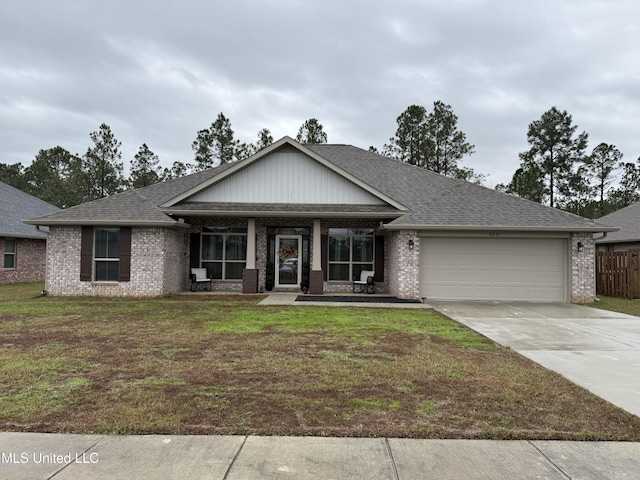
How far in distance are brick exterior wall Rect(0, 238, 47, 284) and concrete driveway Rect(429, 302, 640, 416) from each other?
759 inches

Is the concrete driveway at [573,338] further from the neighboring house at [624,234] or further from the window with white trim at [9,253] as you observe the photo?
the window with white trim at [9,253]

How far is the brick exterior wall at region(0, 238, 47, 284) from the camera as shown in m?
19.4

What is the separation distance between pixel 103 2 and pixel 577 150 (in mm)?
34887

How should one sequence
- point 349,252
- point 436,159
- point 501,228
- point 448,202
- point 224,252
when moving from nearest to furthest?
1. point 501,228
2. point 448,202
3. point 349,252
4. point 224,252
5. point 436,159

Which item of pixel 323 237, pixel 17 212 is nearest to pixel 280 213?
pixel 323 237

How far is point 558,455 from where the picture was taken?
11.2 ft

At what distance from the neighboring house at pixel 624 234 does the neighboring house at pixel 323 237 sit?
4604mm

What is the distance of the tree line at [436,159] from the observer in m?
31.4

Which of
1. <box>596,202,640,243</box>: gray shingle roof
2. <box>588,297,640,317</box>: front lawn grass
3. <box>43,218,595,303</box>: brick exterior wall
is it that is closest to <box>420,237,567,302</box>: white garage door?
<box>43,218,595,303</box>: brick exterior wall

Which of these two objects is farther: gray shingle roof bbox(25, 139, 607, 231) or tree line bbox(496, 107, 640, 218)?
tree line bbox(496, 107, 640, 218)

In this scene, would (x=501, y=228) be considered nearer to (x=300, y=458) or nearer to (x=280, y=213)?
(x=280, y=213)

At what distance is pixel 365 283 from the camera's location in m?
15.8

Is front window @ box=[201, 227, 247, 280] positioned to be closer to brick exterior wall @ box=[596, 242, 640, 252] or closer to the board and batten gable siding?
the board and batten gable siding

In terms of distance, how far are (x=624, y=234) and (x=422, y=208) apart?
1108cm
